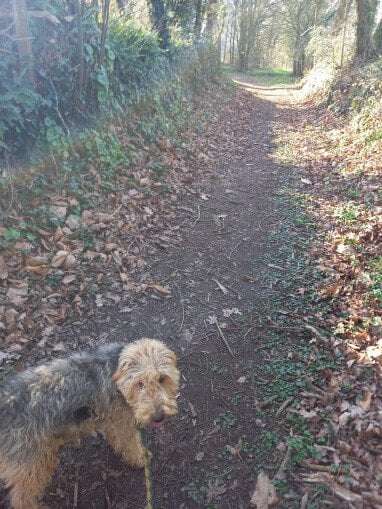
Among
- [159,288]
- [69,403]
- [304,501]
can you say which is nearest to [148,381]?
[69,403]

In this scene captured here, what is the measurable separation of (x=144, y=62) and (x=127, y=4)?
3.09 metres

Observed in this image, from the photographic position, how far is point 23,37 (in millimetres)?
5941

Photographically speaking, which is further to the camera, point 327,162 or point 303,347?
point 327,162

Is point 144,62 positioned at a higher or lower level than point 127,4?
lower

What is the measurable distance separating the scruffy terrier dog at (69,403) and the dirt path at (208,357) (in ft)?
2.08

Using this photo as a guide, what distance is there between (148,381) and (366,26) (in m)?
17.2

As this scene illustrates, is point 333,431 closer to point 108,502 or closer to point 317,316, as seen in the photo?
point 317,316

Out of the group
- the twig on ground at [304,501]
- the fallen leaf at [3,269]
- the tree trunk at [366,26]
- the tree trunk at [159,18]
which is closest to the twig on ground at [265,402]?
the twig on ground at [304,501]

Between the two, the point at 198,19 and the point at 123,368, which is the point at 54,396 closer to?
the point at 123,368

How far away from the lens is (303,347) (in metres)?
4.43

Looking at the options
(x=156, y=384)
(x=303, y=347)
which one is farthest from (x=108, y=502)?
(x=303, y=347)

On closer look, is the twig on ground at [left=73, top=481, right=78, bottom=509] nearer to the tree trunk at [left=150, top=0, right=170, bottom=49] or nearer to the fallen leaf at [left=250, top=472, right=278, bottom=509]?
the fallen leaf at [left=250, top=472, right=278, bottom=509]

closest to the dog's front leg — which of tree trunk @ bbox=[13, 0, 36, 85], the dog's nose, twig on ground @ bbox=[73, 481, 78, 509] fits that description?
twig on ground @ bbox=[73, 481, 78, 509]

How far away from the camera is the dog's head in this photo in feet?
9.07
